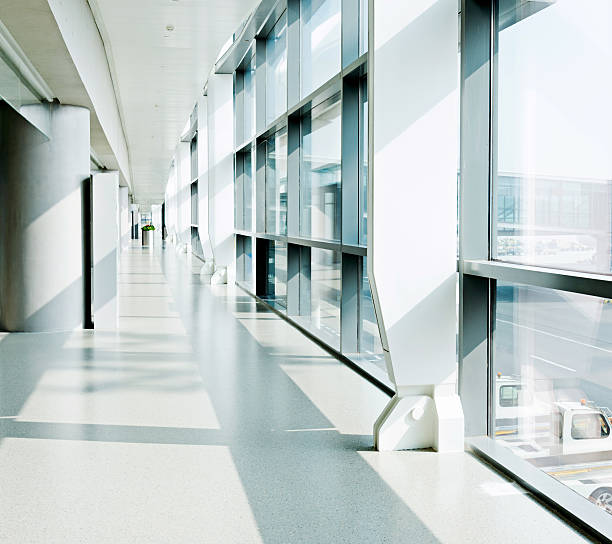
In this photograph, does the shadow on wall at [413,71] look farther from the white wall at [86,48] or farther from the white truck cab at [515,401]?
the white wall at [86,48]

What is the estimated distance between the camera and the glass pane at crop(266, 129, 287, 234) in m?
11.2

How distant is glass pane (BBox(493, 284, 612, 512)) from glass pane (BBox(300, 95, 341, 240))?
3.94 metres

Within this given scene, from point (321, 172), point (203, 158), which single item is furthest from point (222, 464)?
point (203, 158)

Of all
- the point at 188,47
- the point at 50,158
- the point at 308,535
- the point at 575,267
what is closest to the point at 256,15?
the point at 188,47

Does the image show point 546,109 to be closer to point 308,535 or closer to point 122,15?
point 308,535

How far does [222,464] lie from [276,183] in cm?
820

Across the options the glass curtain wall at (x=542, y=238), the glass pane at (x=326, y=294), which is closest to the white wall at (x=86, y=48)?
the glass curtain wall at (x=542, y=238)

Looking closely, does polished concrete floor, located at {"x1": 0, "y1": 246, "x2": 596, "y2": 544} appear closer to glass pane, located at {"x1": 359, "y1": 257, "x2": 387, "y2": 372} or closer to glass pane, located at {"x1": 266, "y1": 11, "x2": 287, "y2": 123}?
glass pane, located at {"x1": 359, "y1": 257, "x2": 387, "y2": 372}

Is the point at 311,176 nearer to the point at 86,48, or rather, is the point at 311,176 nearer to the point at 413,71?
the point at 86,48

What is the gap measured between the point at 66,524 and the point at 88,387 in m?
2.91

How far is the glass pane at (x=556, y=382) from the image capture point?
3547 mm

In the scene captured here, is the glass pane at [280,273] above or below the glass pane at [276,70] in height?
below

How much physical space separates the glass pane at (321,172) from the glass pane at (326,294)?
28 cm

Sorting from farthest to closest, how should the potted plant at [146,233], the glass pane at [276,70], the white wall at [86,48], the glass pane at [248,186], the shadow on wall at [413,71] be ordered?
the potted plant at [146,233] < the glass pane at [248,186] < the glass pane at [276,70] < the white wall at [86,48] < the shadow on wall at [413,71]
